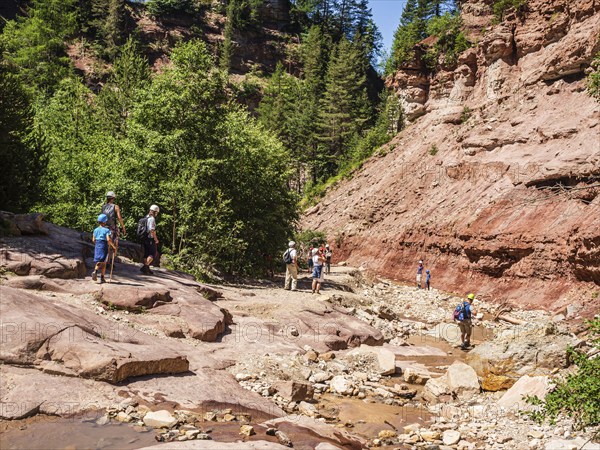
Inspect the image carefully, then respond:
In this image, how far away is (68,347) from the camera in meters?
7.77

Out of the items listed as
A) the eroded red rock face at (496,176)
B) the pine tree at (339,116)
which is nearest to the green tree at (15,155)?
the eroded red rock face at (496,176)

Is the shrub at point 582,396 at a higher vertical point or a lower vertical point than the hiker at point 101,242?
lower

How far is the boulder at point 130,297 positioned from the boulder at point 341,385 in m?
4.72

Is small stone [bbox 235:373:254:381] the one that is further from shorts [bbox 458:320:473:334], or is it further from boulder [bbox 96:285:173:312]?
shorts [bbox 458:320:473:334]

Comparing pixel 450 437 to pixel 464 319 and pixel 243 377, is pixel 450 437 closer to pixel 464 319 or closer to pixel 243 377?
pixel 243 377

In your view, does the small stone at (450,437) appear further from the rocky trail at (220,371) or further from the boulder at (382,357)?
the boulder at (382,357)

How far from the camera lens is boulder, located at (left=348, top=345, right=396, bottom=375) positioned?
12.4m

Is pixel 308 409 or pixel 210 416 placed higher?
pixel 210 416

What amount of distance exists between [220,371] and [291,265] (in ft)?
31.7

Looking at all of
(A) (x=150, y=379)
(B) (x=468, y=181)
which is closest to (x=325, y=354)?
(A) (x=150, y=379)

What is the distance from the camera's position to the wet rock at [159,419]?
266 inches

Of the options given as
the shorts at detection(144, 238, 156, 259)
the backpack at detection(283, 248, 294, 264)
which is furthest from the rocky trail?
the backpack at detection(283, 248, 294, 264)

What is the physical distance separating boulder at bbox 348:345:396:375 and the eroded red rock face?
9791 mm

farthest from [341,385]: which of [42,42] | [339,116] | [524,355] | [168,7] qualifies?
[168,7]
